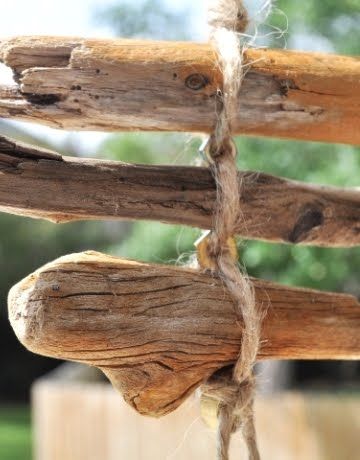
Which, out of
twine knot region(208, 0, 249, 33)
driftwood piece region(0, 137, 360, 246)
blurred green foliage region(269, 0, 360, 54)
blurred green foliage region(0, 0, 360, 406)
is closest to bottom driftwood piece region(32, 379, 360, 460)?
blurred green foliage region(0, 0, 360, 406)

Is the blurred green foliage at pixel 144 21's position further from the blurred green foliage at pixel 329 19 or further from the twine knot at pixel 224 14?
the twine knot at pixel 224 14

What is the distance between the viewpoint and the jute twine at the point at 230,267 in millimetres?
824

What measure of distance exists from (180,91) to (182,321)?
193 mm

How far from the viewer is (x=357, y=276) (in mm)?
4320

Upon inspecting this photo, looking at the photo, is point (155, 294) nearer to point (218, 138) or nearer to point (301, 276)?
point (218, 138)

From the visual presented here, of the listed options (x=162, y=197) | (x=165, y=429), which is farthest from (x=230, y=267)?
(x=165, y=429)

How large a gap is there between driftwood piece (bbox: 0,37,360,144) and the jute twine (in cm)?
1

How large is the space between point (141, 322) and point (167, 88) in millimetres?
199

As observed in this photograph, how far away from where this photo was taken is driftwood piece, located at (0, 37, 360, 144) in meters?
0.80

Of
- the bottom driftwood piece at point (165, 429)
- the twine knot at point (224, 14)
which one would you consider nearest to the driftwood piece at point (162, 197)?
the twine knot at point (224, 14)

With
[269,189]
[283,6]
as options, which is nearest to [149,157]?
[283,6]

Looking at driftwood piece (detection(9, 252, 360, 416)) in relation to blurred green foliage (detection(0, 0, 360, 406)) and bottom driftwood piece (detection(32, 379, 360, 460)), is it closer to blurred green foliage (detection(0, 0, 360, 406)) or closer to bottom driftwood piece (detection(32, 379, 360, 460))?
blurred green foliage (detection(0, 0, 360, 406))

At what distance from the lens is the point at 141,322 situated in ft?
2.56

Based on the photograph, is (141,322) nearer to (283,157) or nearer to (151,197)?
(151,197)
